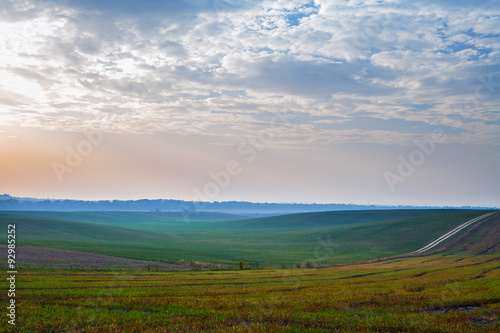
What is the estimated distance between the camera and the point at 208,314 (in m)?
19.1

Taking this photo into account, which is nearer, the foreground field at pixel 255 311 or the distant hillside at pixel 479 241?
the foreground field at pixel 255 311

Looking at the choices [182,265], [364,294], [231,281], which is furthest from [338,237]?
[364,294]

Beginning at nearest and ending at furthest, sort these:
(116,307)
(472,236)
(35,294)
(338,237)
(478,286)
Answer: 1. (116,307)
2. (35,294)
3. (478,286)
4. (472,236)
5. (338,237)

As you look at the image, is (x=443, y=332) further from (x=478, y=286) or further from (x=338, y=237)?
(x=338, y=237)

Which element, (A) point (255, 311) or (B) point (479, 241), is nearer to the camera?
(A) point (255, 311)

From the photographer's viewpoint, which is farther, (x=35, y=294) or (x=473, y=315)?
(x=35, y=294)

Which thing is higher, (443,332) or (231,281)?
(443,332)

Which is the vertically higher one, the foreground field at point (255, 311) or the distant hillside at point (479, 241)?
the foreground field at point (255, 311)

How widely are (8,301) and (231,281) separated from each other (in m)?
21.0

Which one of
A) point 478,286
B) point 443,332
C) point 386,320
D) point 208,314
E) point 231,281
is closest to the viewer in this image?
point 443,332

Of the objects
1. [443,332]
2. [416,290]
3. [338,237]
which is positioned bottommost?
[338,237]

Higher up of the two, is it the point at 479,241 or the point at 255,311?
the point at 255,311

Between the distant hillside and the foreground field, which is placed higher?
the foreground field

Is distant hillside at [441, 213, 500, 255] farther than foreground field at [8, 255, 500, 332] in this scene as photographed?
Yes
